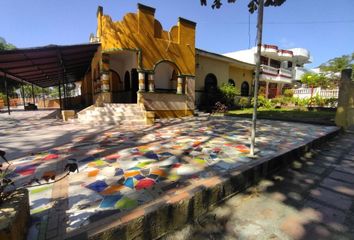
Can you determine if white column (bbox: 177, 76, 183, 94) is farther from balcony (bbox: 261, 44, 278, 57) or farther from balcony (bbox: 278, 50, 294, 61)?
balcony (bbox: 278, 50, 294, 61)

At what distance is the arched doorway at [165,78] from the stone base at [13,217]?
36.2 ft

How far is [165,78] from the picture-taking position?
1302 cm

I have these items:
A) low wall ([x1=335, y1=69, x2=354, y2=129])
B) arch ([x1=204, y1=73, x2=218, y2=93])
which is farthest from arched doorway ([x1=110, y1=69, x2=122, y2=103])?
low wall ([x1=335, y1=69, x2=354, y2=129])

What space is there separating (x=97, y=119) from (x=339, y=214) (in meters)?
9.03

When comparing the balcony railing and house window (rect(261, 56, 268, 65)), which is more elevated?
house window (rect(261, 56, 268, 65))

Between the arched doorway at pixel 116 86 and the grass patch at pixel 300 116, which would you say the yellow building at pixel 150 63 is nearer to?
the arched doorway at pixel 116 86

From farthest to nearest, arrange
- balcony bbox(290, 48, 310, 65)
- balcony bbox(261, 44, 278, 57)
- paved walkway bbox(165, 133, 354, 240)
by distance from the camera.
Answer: balcony bbox(290, 48, 310, 65), balcony bbox(261, 44, 278, 57), paved walkway bbox(165, 133, 354, 240)

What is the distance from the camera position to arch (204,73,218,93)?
49.5 feet

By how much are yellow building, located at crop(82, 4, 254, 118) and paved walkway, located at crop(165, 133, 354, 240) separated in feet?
25.4

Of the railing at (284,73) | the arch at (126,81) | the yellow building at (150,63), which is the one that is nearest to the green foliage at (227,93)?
the yellow building at (150,63)

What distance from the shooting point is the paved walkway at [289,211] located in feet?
7.03

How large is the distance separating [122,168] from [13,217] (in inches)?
→ 77.8

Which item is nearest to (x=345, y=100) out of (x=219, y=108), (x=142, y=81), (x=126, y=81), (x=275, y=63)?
(x=219, y=108)

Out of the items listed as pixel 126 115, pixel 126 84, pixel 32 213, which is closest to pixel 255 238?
pixel 32 213
